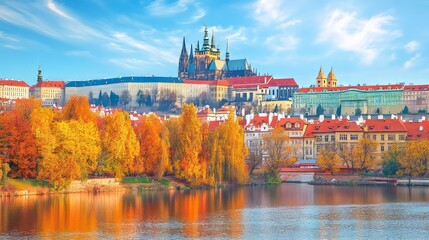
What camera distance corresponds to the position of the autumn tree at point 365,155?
3191 inches

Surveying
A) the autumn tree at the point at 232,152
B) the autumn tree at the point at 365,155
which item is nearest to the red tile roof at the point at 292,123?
the autumn tree at the point at 365,155

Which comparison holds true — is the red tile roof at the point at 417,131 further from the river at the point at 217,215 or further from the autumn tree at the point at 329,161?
the river at the point at 217,215

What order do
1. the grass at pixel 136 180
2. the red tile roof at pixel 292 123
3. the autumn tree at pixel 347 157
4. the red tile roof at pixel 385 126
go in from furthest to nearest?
the red tile roof at pixel 292 123
the red tile roof at pixel 385 126
the autumn tree at pixel 347 157
the grass at pixel 136 180

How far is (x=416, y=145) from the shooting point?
75.8 m

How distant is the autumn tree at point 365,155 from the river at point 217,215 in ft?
56.3

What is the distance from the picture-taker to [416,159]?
7506cm

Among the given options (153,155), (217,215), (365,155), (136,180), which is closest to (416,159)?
(365,155)

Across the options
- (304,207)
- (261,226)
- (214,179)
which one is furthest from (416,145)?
(261,226)

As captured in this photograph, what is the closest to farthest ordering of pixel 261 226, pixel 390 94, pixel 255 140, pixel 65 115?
pixel 261 226
pixel 65 115
pixel 255 140
pixel 390 94

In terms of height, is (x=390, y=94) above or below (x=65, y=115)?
above

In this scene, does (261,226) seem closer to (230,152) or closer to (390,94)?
(230,152)

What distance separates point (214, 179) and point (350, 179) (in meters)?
17.3

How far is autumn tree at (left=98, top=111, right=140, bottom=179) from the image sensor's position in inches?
2502

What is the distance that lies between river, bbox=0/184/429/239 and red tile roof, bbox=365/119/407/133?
2555 centimetres
